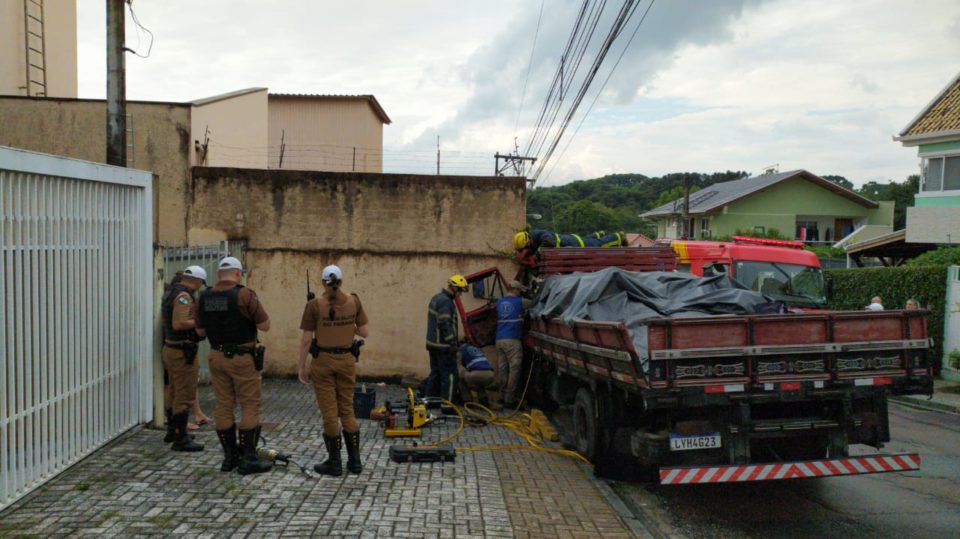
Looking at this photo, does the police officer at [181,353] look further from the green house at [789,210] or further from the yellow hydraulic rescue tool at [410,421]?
the green house at [789,210]

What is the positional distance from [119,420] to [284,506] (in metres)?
2.80

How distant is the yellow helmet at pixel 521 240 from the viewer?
1190cm

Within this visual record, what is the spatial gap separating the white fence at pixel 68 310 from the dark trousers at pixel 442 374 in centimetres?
370

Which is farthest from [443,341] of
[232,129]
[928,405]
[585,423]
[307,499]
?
[928,405]

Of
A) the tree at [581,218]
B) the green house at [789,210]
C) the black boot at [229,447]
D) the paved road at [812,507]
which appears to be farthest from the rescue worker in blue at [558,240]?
the green house at [789,210]

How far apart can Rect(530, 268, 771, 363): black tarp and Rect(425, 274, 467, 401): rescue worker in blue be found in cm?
148

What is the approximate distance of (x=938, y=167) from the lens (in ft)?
74.6

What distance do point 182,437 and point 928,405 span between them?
12576 millimetres

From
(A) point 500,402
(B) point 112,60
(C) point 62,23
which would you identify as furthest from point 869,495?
(C) point 62,23

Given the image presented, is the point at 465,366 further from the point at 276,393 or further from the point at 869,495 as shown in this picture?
the point at 869,495

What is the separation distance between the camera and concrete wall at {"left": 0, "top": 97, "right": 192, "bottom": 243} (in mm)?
12055

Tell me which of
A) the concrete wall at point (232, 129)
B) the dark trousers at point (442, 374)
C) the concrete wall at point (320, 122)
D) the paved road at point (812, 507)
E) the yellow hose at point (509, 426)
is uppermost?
the concrete wall at point (320, 122)

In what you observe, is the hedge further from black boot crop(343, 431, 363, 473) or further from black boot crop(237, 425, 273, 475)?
black boot crop(237, 425, 273, 475)

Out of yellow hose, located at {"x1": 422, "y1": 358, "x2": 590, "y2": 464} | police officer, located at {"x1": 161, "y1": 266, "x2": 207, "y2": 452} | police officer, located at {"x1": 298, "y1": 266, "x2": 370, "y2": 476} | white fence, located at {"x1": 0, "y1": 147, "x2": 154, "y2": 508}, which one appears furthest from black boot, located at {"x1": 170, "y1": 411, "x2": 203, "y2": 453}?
yellow hose, located at {"x1": 422, "y1": 358, "x2": 590, "y2": 464}
